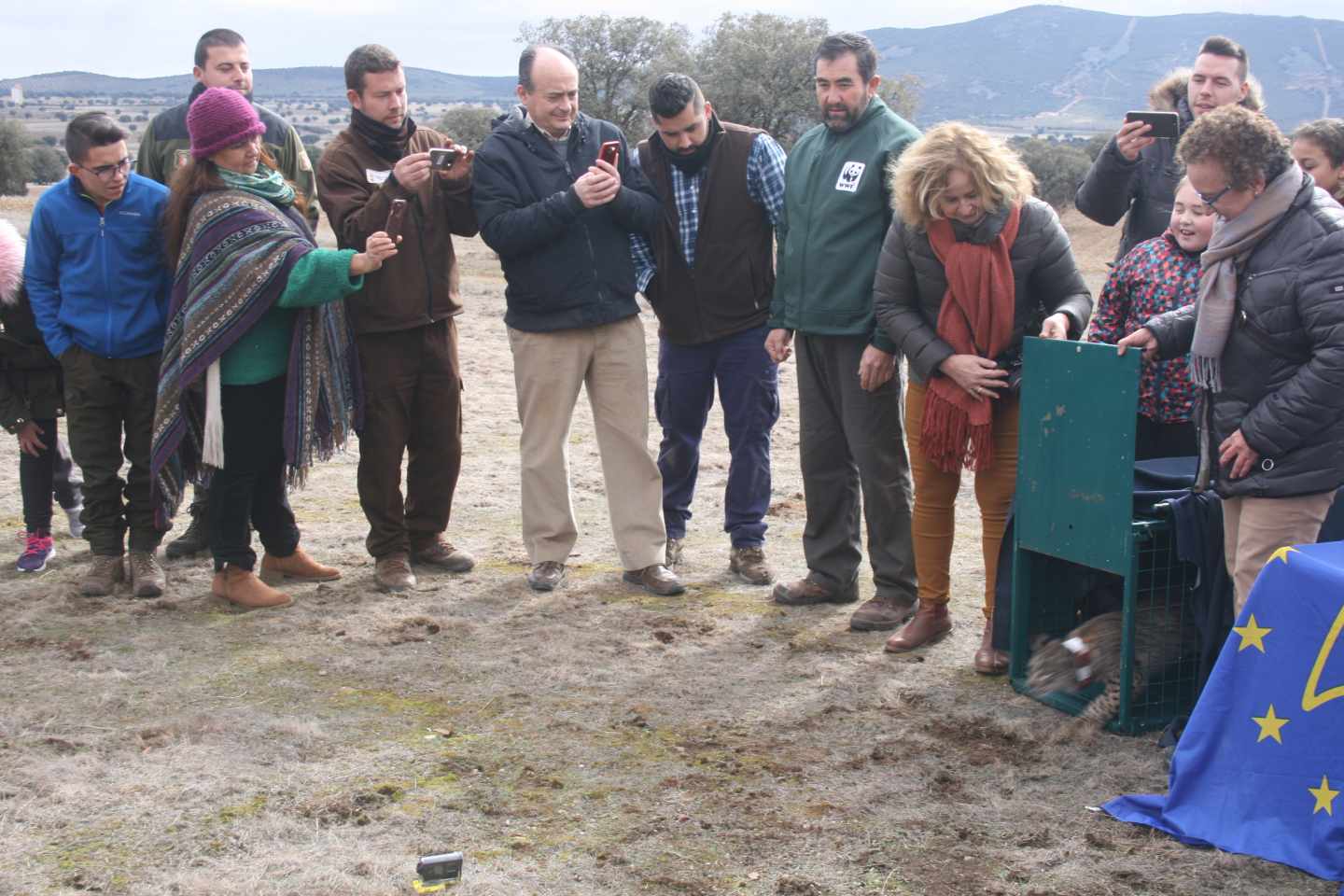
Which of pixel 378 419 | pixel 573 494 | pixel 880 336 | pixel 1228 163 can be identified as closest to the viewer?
pixel 1228 163

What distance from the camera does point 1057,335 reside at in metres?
4.31

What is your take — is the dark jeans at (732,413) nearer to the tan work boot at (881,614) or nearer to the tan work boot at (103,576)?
the tan work boot at (881,614)

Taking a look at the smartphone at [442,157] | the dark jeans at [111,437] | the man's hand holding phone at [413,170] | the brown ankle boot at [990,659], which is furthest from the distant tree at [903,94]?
the brown ankle boot at [990,659]

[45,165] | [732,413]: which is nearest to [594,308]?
[732,413]

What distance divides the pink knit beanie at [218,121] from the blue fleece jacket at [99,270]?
496mm

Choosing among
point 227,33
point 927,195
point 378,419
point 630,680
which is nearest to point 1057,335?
point 927,195

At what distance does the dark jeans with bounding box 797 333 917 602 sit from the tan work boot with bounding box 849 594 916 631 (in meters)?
0.03

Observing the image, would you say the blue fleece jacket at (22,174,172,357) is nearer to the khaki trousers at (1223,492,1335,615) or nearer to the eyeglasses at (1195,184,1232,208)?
the eyeglasses at (1195,184,1232,208)

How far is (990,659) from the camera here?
15.3 ft

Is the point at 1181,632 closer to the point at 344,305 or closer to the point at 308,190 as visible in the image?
the point at 344,305

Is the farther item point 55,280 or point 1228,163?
point 55,280

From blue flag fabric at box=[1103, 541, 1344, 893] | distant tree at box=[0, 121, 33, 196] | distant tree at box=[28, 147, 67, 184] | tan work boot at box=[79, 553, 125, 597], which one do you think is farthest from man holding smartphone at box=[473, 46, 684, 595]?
distant tree at box=[28, 147, 67, 184]

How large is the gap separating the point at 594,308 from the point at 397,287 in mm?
800

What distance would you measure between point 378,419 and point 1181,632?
10.6 feet
